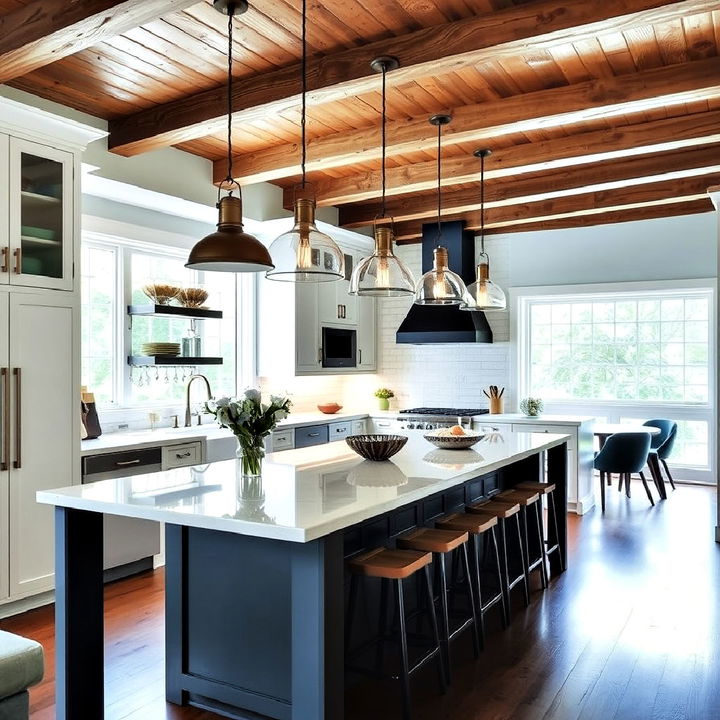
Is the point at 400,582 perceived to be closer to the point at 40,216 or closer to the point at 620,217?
the point at 40,216

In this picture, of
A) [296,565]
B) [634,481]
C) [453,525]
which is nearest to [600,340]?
[634,481]

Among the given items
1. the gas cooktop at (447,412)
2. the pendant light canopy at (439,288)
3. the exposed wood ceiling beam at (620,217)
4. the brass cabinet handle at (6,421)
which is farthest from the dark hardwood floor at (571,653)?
the exposed wood ceiling beam at (620,217)

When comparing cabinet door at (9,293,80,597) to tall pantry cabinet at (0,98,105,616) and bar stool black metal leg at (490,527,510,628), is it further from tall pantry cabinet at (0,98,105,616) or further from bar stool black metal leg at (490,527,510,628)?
bar stool black metal leg at (490,527,510,628)

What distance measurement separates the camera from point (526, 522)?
14.7 ft

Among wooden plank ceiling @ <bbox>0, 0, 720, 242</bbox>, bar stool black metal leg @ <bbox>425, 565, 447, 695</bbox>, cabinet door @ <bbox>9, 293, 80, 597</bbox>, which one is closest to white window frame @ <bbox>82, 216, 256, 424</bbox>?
wooden plank ceiling @ <bbox>0, 0, 720, 242</bbox>

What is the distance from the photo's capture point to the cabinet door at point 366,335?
7.53 metres

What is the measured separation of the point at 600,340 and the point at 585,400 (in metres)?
0.70

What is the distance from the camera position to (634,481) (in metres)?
Result: 7.84

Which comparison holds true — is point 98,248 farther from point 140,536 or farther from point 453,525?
point 453,525

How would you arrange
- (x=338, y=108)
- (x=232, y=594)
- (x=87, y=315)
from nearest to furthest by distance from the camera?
(x=232, y=594)
(x=338, y=108)
(x=87, y=315)

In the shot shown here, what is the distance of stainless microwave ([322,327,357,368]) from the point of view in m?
6.88

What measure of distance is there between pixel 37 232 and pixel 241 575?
2.36 m

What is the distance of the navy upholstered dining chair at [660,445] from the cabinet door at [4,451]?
5.67 meters

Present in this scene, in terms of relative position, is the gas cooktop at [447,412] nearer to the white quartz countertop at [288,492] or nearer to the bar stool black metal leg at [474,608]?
the white quartz countertop at [288,492]
